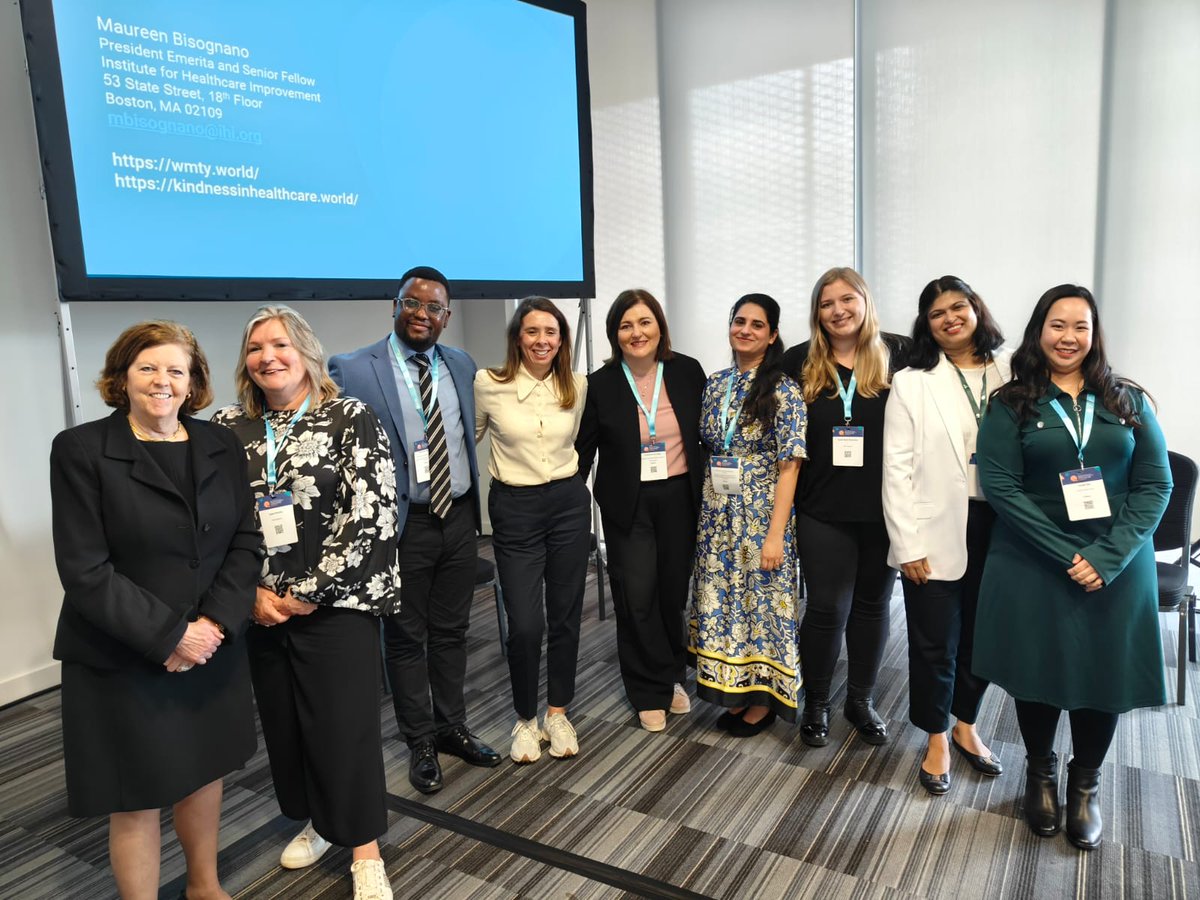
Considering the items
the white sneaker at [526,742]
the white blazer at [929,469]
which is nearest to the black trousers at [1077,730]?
the white blazer at [929,469]

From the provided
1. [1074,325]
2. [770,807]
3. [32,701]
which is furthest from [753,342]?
[32,701]

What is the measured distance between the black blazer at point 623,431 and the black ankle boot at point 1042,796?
122cm

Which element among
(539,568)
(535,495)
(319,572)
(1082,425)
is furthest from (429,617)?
(1082,425)

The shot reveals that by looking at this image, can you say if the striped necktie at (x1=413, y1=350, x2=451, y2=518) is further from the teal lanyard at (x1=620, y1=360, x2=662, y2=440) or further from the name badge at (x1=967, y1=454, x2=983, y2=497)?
the name badge at (x1=967, y1=454, x2=983, y2=497)

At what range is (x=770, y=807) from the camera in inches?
89.8

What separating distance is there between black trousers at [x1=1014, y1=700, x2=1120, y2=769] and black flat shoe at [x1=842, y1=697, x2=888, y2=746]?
53 cm

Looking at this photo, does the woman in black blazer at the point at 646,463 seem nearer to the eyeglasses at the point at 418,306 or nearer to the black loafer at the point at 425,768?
the eyeglasses at the point at 418,306

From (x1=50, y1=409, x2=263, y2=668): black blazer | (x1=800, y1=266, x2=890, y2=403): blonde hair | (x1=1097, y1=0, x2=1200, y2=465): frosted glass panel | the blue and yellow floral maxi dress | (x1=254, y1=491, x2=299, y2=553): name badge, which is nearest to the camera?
(x1=50, y1=409, x2=263, y2=668): black blazer

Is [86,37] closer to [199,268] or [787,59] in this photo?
[199,268]

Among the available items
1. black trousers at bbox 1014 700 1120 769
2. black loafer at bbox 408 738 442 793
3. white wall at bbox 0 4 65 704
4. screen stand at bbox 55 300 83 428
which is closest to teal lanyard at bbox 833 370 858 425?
black trousers at bbox 1014 700 1120 769

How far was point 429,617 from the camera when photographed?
8.16 ft

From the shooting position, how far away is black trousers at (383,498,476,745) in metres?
2.35

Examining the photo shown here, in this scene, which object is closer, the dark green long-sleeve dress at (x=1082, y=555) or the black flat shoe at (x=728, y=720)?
the dark green long-sleeve dress at (x=1082, y=555)

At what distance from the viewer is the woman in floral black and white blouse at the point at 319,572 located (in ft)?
5.86
